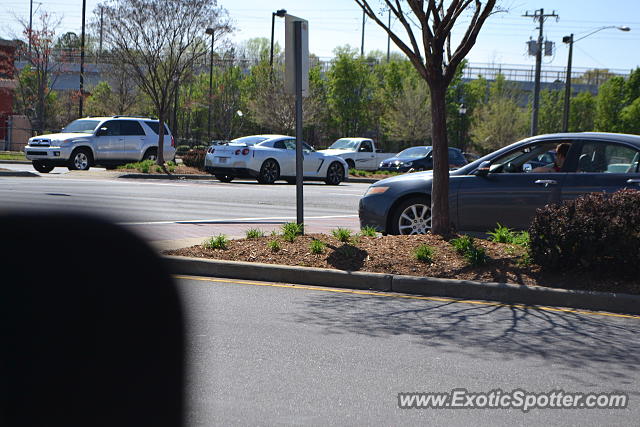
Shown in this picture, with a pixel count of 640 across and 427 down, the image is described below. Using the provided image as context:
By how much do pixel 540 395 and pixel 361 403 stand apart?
110 cm

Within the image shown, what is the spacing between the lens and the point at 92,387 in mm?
2160

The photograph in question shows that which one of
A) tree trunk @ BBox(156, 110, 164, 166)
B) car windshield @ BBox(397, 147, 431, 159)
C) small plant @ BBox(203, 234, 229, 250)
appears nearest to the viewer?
small plant @ BBox(203, 234, 229, 250)

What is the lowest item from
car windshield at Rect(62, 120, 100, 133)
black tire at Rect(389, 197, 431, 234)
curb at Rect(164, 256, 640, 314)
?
curb at Rect(164, 256, 640, 314)

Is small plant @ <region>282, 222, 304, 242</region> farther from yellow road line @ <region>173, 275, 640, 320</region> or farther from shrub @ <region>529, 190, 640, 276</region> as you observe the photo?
shrub @ <region>529, 190, 640, 276</region>

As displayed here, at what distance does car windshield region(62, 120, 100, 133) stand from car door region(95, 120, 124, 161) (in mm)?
298

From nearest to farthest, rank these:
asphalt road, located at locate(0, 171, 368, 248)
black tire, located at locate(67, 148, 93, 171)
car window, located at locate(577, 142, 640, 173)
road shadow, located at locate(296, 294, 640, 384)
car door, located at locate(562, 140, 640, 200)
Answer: road shadow, located at locate(296, 294, 640, 384) → car door, located at locate(562, 140, 640, 200) → car window, located at locate(577, 142, 640, 173) → asphalt road, located at locate(0, 171, 368, 248) → black tire, located at locate(67, 148, 93, 171)

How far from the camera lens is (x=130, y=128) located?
1161 inches

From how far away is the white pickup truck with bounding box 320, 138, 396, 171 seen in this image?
1526 inches

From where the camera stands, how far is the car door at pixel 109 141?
27.8m

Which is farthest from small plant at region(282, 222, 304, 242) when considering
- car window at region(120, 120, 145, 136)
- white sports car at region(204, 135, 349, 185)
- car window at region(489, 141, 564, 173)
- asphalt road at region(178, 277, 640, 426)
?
car window at region(120, 120, 145, 136)

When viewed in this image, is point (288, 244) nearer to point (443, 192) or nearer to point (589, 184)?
point (443, 192)

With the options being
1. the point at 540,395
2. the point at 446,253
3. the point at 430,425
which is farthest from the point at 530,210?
the point at 430,425

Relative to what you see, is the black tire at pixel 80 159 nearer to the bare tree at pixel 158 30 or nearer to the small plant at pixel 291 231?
the bare tree at pixel 158 30

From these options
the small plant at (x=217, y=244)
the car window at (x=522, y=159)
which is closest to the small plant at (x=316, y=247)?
the small plant at (x=217, y=244)
